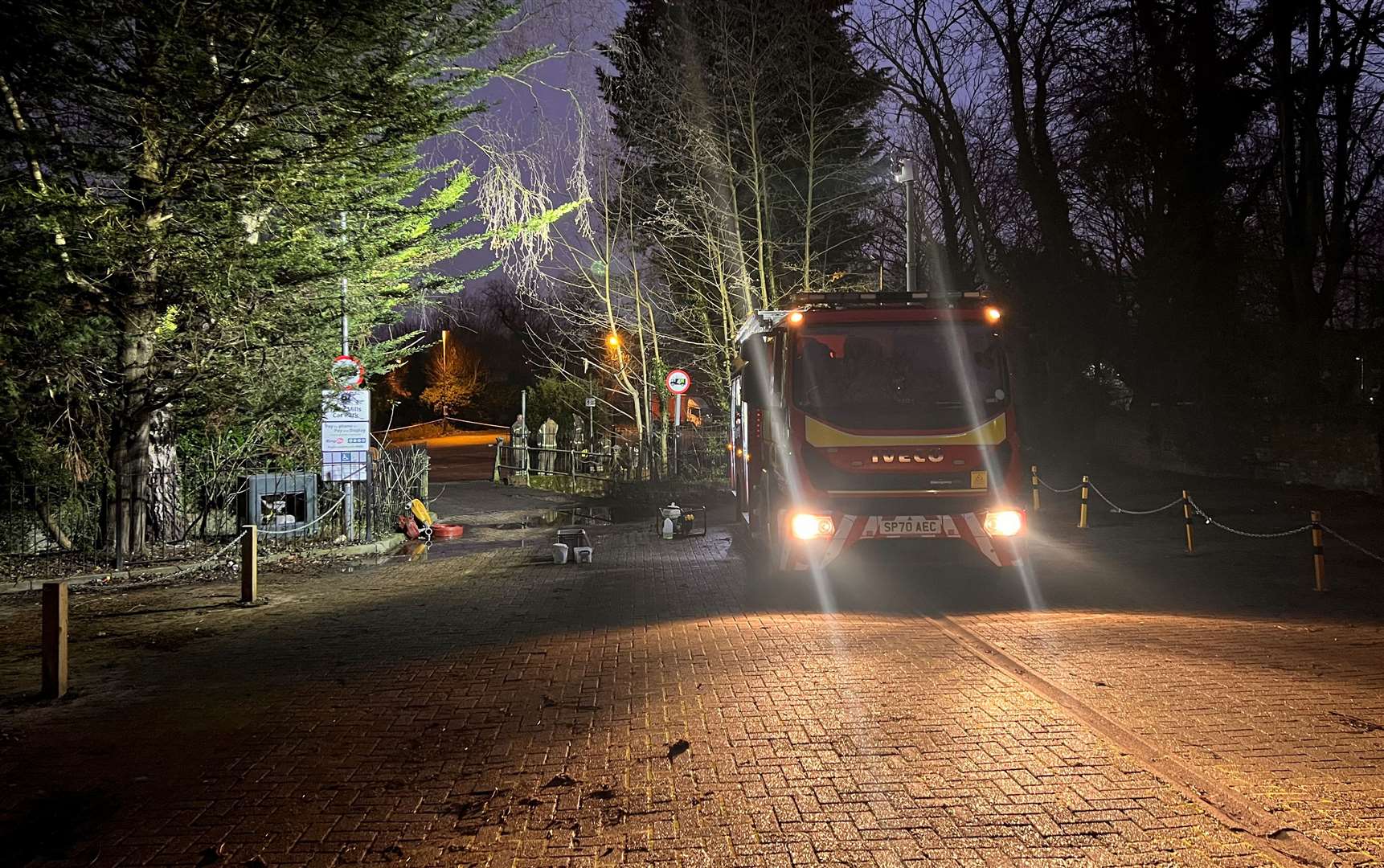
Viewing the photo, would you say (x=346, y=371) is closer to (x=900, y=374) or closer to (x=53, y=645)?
(x=53, y=645)

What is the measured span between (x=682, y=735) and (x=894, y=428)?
5.22 m

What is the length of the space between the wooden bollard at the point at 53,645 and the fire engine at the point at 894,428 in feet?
20.7

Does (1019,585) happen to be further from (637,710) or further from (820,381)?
(637,710)

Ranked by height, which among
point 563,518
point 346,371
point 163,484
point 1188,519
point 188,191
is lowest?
point 563,518

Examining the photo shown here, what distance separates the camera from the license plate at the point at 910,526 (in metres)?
10.1

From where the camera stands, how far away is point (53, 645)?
7.03 m

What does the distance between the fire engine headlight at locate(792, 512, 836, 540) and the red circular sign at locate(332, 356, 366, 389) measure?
24.9ft

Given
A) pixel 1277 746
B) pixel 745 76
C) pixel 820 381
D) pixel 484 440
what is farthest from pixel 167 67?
pixel 484 440

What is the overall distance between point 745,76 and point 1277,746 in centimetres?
2160

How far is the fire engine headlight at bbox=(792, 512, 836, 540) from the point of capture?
10.1 m

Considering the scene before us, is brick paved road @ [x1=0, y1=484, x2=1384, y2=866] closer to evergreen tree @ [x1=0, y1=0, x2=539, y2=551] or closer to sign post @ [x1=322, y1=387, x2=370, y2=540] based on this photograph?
evergreen tree @ [x1=0, y1=0, x2=539, y2=551]

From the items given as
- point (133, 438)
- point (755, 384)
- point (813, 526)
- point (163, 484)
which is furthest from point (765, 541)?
point (133, 438)

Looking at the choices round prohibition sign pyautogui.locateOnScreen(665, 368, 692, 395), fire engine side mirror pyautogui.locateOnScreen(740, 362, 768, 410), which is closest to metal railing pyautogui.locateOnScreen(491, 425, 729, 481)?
round prohibition sign pyautogui.locateOnScreen(665, 368, 692, 395)

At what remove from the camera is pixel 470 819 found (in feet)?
14.9
